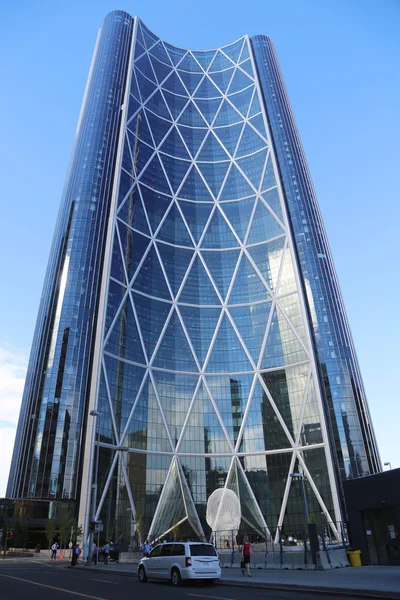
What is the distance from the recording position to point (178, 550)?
20453 mm

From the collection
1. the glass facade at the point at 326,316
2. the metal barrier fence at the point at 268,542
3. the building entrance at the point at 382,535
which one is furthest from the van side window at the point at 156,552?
the glass facade at the point at 326,316

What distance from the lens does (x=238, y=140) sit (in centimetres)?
10719

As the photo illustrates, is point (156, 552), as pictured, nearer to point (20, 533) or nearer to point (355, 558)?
point (355, 558)

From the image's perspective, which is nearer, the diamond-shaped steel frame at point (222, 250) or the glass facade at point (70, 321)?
the glass facade at point (70, 321)

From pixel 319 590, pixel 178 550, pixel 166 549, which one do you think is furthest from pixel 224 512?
pixel 319 590

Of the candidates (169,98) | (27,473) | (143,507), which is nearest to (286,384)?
(143,507)

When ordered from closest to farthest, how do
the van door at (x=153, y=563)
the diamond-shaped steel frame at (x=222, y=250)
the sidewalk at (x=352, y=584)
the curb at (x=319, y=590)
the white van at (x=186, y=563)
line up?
the curb at (x=319, y=590) → the sidewalk at (x=352, y=584) → the white van at (x=186, y=563) → the van door at (x=153, y=563) → the diamond-shaped steel frame at (x=222, y=250)

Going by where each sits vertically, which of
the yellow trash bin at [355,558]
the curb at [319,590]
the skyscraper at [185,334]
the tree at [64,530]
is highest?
the skyscraper at [185,334]

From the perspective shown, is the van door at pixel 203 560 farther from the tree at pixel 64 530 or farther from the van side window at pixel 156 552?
the tree at pixel 64 530

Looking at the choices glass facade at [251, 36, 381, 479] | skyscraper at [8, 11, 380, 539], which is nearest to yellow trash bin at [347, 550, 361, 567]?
skyscraper at [8, 11, 380, 539]

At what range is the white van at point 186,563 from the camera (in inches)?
763

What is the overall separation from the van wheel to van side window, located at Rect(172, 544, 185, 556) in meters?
0.62

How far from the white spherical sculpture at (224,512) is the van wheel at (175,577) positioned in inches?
1851

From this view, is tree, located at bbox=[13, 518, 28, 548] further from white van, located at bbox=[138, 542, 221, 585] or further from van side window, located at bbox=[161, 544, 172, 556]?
van side window, located at bbox=[161, 544, 172, 556]
